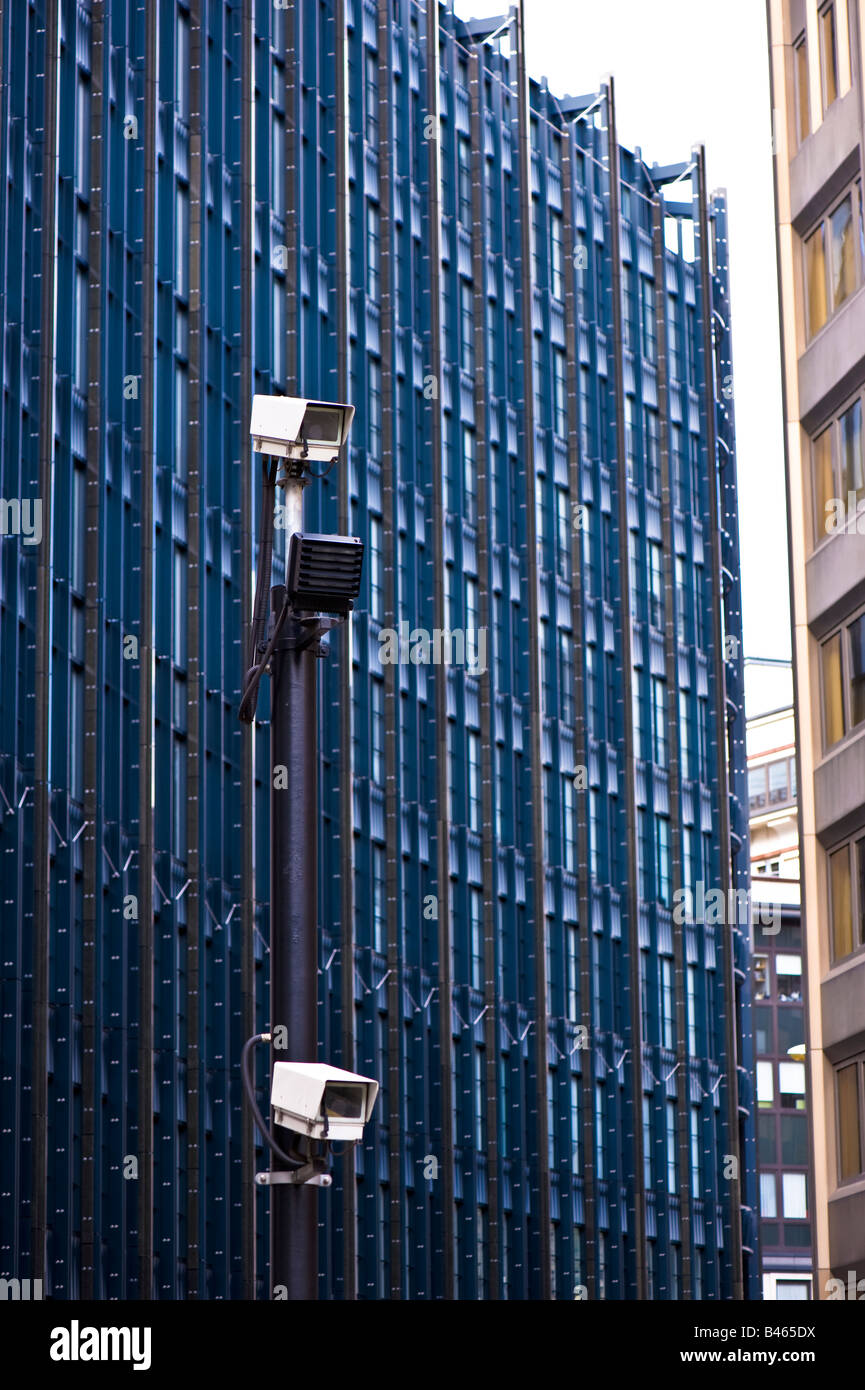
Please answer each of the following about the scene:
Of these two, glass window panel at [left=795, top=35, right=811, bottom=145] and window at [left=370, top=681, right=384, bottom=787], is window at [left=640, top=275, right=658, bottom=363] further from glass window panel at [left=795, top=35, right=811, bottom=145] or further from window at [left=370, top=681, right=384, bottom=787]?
glass window panel at [left=795, top=35, right=811, bottom=145]

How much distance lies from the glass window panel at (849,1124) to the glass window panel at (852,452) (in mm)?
9488

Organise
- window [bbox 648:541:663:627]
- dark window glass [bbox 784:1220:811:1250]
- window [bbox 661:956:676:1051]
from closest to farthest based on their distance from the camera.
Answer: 1. window [bbox 661:956:676:1051]
2. window [bbox 648:541:663:627]
3. dark window glass [bbox 784:1220:811:1250]

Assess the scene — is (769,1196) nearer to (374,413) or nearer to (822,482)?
(374,413)

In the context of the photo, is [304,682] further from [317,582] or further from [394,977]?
[394,977]

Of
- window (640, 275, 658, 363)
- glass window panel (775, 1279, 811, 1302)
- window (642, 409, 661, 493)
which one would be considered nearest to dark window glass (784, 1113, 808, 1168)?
glass window panel (775, 1279, 811, 1302)

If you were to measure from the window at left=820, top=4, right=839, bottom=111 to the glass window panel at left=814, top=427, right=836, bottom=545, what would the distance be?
578cm

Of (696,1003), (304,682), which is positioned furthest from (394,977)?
(304,682)

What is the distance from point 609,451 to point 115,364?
1136 inches

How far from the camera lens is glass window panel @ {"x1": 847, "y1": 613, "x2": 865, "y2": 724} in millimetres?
38688

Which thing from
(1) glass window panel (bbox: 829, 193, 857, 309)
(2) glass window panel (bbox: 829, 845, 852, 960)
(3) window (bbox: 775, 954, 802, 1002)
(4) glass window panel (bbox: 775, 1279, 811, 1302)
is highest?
(1) glass window panel (bbox: 829, 193, 857, 309)

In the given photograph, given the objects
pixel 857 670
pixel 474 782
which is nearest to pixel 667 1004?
pixel 474 782

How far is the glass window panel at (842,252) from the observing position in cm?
3994

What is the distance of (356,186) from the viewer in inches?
2564

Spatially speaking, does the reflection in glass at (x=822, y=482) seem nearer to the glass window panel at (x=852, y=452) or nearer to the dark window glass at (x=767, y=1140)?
the glass window panel at (x=852, y=452)
